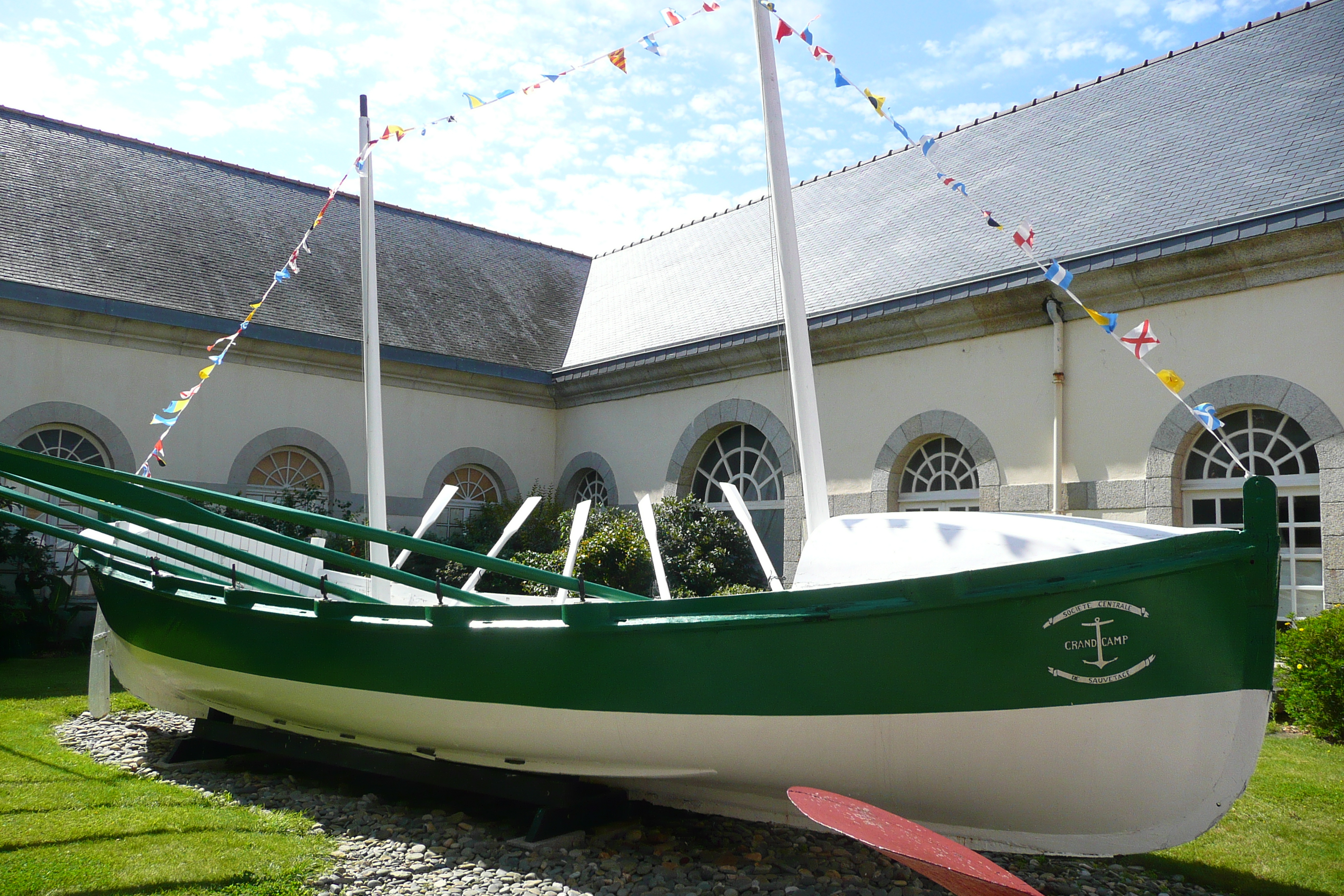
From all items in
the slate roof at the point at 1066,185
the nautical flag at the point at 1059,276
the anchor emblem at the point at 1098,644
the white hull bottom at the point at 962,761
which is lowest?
the white hull bottom at the point at 962,761

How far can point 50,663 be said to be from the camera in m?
9.77

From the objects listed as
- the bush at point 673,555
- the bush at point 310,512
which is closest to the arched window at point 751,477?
the bush at point 673,555

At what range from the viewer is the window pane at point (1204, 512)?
830 cm

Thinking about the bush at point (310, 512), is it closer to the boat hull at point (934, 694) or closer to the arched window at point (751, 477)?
the arched window at point (751, 477)

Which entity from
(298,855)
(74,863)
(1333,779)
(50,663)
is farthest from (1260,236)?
(50,663)

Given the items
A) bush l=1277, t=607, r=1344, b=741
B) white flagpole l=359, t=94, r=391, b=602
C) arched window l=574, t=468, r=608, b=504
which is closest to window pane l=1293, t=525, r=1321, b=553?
bush l=1277, t=607, r=1344, b=741

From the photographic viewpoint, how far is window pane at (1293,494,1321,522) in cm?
780

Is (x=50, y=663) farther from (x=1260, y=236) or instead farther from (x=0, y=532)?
(x=1260, y=236)

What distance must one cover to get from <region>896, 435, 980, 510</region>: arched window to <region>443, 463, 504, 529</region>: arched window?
Result: 617 centimetres

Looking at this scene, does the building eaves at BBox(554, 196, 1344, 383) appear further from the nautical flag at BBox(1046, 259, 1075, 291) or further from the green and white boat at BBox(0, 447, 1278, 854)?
the green and white boat at BBox(0, 447, 1278, 854)

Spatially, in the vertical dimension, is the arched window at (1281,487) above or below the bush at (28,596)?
above

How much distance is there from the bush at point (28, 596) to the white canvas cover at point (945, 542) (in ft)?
31.1

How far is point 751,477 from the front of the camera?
12.0m

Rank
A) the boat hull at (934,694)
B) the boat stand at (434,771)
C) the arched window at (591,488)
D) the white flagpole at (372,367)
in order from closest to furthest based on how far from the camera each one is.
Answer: the boat hull at (934,694) → the boat stand at (434,771) → the white flagpole at (372,367) → the arched window at (591,488)
